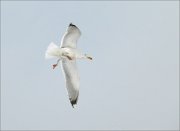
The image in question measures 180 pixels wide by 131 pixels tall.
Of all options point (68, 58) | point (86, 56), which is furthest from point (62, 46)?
point (86, 56)

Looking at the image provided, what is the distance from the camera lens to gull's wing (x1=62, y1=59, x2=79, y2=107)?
10.4 meters

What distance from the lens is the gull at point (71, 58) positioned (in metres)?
10.3

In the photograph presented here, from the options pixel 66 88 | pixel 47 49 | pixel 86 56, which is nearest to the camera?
pixel 47 49

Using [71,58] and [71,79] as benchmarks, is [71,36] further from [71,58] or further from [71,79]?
[71,79]

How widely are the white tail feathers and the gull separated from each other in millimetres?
229

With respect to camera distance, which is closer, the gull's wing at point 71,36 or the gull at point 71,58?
the gull at point 71,58

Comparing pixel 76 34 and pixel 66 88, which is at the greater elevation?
pixel 76 34

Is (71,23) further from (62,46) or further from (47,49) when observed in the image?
(47,49)

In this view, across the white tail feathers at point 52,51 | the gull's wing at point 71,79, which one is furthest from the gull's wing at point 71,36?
the white tail feathers at point 52,51

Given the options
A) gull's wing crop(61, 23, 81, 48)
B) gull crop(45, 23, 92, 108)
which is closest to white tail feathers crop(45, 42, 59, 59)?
gull crop(45, 23, 92, 108)

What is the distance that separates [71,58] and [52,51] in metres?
1.08

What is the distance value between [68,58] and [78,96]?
137 cm

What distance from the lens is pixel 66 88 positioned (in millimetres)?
10352

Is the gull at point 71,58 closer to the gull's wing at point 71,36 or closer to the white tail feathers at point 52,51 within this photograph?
the gull's wing at point 71,36
